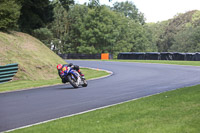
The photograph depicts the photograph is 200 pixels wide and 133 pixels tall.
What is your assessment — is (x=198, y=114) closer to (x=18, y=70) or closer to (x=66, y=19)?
(x=18, y=70)

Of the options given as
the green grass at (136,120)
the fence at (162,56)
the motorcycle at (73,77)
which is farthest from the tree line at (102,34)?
the green grass at (136,120)

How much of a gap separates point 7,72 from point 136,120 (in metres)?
14.2

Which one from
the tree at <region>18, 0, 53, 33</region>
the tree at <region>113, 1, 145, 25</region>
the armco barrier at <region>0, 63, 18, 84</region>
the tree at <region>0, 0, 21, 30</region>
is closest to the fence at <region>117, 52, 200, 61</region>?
the tree at <region>18, 0, 53, 33</region>

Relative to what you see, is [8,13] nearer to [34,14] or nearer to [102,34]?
[34,14]

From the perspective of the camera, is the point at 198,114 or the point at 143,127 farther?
the point at 198,114

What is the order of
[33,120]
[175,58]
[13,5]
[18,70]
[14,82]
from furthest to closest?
[175,58] < [13,5] < [18,70] < [14,82] < [33,120]

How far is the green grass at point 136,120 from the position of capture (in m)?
6.63

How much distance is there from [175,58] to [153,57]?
13.0 feet

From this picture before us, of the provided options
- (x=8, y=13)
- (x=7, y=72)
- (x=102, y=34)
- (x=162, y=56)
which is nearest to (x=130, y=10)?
(x=102, y=34)

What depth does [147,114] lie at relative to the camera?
26.8ft

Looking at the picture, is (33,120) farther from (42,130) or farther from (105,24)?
(105,24)

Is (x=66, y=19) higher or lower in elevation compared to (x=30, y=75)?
higher

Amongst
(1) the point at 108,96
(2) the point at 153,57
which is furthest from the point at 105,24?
(1) the point at 108,96

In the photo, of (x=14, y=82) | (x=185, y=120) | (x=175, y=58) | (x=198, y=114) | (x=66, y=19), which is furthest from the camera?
(x=66, y=19)
